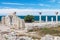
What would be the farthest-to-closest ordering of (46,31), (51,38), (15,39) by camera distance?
(46,31) < (51,38) < (15,39)

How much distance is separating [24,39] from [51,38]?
6.62 feet

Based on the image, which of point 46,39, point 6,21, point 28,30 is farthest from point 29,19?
point 46,39

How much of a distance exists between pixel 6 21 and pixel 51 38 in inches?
702

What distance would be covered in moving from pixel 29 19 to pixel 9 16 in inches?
407

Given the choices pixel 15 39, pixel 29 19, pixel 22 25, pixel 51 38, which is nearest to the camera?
pixel 15 39

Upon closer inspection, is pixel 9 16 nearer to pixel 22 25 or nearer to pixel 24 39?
pixel 22 25

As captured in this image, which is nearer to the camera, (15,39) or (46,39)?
(15,39)

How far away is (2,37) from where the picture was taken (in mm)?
17984

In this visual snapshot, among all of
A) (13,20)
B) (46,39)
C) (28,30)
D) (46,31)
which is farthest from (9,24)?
(46,39)

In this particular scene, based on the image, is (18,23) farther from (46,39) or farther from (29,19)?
(46,39)

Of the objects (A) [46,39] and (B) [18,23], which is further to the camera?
(B) [18,23]

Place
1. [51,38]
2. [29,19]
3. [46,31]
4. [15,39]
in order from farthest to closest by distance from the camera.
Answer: [29,19] < [46,31] < [51,38] < [15,39]

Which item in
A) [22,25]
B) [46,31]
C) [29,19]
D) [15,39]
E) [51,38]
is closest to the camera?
[15,39]

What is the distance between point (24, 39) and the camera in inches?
736
